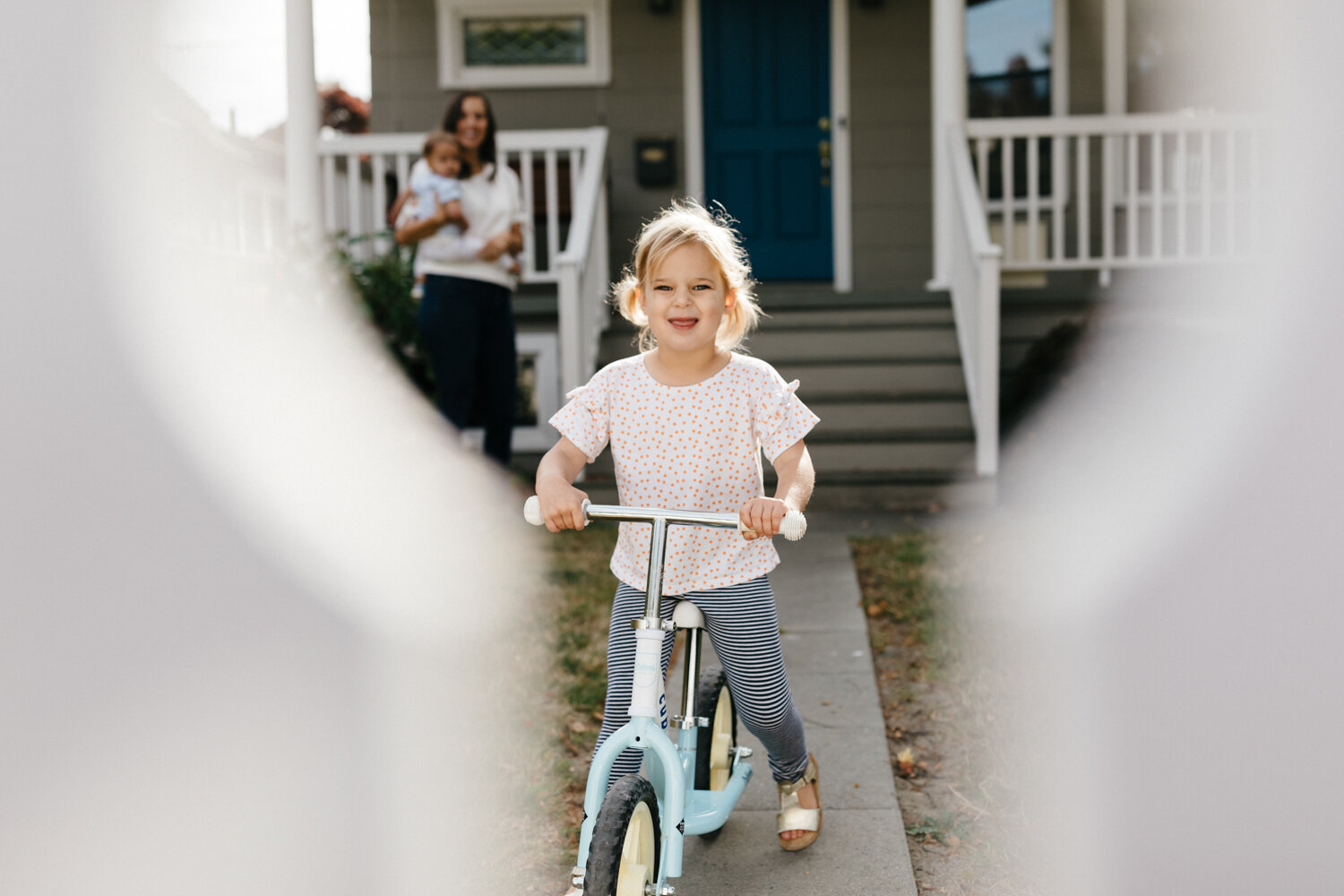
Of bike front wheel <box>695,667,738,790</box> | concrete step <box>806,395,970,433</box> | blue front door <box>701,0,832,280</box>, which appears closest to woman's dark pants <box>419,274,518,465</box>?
concrete step <box>806,395,970,433</box>

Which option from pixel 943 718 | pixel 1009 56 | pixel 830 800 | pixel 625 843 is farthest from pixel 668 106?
pixel 625 843

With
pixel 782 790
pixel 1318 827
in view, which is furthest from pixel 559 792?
pixel 1318 827

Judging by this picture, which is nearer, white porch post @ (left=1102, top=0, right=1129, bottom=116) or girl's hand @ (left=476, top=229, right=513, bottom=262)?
girl's hand @ (left=476, top=229, right=513, bottom=262)

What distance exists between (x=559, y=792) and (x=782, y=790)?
58 centimetres

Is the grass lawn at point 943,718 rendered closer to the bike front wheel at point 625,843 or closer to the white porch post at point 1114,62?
the bike front wheel at point 625,843

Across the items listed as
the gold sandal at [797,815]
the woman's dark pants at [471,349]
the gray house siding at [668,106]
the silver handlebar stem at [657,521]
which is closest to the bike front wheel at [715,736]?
the gold sandal at [797,815]

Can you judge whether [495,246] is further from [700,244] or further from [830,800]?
[700,244]

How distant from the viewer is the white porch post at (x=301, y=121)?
21.0ft

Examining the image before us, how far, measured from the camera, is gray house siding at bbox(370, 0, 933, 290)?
8.60 meters

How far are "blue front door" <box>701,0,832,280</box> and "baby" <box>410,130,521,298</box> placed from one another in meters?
3.90

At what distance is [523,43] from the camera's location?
29.0ft

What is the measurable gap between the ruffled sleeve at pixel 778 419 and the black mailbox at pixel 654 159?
259 inches

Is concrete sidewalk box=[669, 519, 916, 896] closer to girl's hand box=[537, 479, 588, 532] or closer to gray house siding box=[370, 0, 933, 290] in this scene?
girl's hand box=[537, 479, 588, 532]

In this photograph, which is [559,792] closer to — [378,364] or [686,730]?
[686,730]
